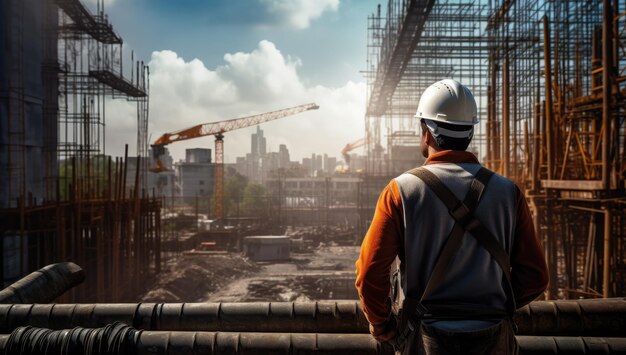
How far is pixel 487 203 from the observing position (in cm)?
166

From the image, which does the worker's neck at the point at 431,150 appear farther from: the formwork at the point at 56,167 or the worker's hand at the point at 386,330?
the formwork at the point at 56,167

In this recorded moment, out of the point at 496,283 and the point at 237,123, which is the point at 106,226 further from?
the point at 237,123

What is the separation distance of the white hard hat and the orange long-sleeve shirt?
6.3 inches

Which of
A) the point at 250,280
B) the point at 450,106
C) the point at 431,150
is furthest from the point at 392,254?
the point at 250,280

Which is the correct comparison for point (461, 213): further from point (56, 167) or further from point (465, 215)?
point (56, 167)

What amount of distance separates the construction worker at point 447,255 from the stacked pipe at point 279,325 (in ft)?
3.80

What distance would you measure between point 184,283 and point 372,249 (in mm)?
17287

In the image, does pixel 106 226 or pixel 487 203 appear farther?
pixel 106 226

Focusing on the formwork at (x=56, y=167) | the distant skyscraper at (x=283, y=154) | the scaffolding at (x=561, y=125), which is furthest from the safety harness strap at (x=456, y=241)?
the distant skyscraper at (x=283, y=154)

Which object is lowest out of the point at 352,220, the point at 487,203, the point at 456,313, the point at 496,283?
the point at 352,220

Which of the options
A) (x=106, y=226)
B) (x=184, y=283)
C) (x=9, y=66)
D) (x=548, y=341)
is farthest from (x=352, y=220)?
(x=548, y=341)

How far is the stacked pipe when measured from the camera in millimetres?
2695

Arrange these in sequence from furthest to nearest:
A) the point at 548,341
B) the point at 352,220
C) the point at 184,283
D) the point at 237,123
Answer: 1. the point at 237,123
2. the point at 352,220
3. the point at 184,283
4. the point at 548,341

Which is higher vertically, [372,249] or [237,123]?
[237,123]
